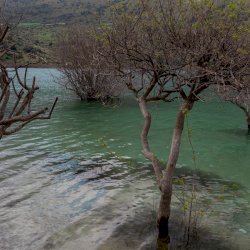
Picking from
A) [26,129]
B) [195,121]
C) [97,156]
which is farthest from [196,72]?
[195,121]

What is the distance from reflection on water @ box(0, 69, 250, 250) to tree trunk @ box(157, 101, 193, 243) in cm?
35

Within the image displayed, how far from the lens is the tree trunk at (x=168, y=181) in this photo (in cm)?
1059

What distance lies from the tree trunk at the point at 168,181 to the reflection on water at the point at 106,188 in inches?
13.9

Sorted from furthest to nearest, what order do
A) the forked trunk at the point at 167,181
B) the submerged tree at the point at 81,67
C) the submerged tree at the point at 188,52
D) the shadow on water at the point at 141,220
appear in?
the submerged tree at the point at 81,67, the forked trunk at the point at 167,181, the shadow on water at the point at 141,220, the submerged tree at the point at 188,52

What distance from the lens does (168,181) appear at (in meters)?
10.6

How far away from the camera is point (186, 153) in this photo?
68.0 ft

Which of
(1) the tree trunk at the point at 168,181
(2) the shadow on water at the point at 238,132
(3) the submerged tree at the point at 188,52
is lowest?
(2) the shadow on water at the point at 238,132

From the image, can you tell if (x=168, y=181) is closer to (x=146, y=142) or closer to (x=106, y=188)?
(x=146, y=142)

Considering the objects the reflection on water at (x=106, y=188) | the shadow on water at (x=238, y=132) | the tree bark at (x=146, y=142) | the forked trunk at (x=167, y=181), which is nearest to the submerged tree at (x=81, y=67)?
the reflection on water at (x=106, y=188)

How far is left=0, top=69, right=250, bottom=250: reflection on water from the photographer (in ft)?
35.6

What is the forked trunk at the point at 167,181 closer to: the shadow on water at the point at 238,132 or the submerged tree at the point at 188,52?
the submerged tree at the point at 188,52

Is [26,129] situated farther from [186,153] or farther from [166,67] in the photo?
[166,67]

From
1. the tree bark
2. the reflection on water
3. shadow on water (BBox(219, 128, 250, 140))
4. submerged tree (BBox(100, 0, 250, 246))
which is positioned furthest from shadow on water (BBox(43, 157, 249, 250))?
shadow on water (BBox(219, 128, 250, 140))

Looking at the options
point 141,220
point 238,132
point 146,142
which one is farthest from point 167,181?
point 238,132
